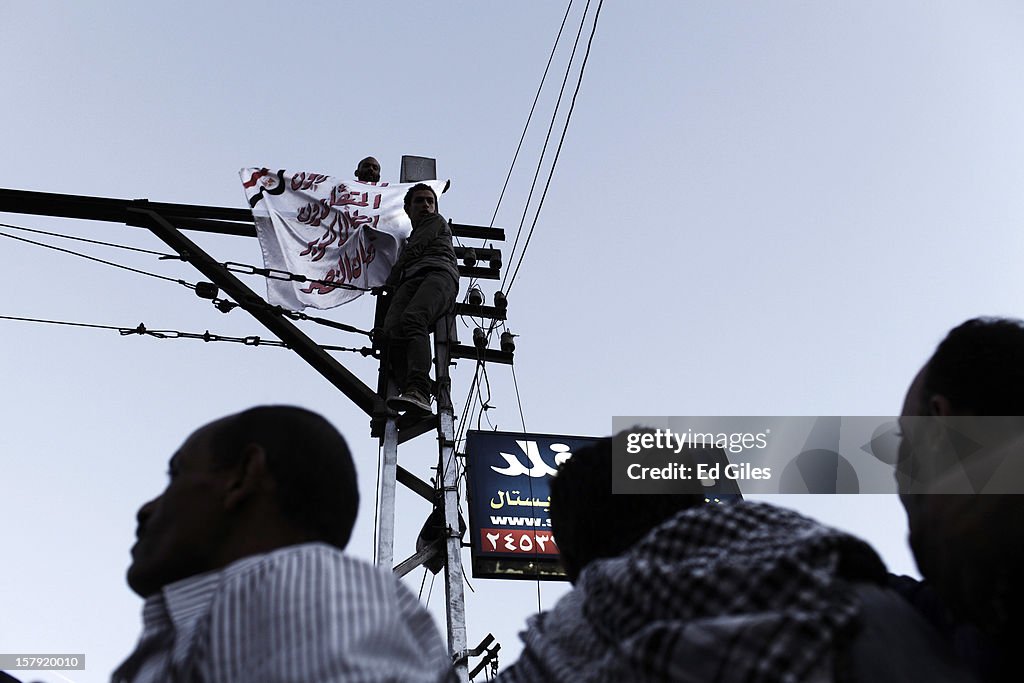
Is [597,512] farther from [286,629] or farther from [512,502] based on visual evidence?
[512,502]

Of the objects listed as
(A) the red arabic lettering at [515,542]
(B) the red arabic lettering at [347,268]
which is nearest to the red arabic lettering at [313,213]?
(B) the red arabic lettering at [347,268]

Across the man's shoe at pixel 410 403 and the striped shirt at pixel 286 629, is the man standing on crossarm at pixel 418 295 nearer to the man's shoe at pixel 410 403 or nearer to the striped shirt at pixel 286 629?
the man's shoe at pixel 410 403

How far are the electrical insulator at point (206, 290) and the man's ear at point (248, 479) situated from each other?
5909mm

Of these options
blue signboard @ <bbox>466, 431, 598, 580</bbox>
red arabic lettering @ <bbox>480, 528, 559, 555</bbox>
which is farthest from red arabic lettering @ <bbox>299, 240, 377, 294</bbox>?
red arabic lettering @ <bbox>480, 528, 559, 555</bbox>

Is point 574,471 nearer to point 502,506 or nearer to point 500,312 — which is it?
point 502,506

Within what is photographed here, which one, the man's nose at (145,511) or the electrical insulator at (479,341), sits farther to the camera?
the electrical insulator at (479,341)

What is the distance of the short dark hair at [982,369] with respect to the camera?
5.76ft

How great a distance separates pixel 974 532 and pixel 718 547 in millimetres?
467

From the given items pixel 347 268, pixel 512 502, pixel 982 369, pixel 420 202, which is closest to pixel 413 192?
pixel 420 202

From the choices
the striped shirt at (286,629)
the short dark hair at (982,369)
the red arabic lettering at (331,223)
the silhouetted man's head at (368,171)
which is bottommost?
the striped shirt at (286,629)

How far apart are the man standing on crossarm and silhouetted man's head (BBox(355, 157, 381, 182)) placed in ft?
3.23

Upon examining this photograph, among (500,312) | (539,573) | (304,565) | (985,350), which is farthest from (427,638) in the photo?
(500,312)

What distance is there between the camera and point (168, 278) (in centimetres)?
793

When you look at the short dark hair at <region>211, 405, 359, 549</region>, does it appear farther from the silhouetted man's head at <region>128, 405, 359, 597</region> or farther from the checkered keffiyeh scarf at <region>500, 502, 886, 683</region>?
the checkered keffiyeh scarf at <region>500, 502, 886, 683</region>
